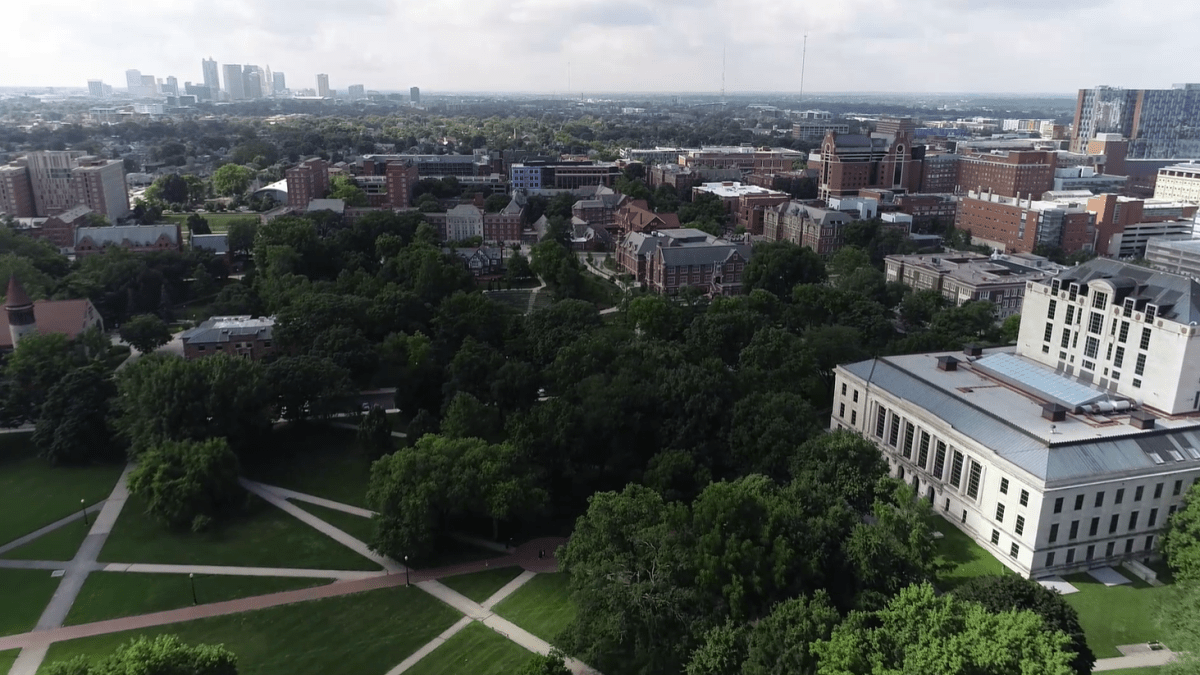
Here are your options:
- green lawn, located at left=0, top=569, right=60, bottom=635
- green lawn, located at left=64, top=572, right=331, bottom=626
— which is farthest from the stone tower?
green lawn, located at left=64, top=572, right=331, bottom=626

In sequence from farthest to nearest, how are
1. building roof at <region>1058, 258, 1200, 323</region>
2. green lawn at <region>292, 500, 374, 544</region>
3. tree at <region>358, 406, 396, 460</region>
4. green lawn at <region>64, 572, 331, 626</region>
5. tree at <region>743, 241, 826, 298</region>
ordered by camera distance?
tree at <region>743, 241, 826, 298</region> → tree at <region>358, 406, 396, 460</region> → building roof at <region>1058, 258, 1200, 323</region> → green lawn at <region>292, 500, 374, 544</region> → green lawn at <region>64, 572, 331, 626</region>

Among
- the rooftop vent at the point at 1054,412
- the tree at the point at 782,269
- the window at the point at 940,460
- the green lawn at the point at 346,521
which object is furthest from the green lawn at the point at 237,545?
the tree at the point at 782,269

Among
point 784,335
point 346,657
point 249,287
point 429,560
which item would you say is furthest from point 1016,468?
point 249,287

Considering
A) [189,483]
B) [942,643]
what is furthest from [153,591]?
[942,643]

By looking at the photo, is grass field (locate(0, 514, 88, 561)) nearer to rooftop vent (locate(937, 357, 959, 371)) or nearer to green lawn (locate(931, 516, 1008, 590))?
green lawn (locate(931, 516, 1008, 590))

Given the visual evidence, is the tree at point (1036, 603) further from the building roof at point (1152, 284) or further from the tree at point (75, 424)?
the tree at point (75, 424)

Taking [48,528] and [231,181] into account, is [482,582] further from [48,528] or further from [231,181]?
[231,181]
